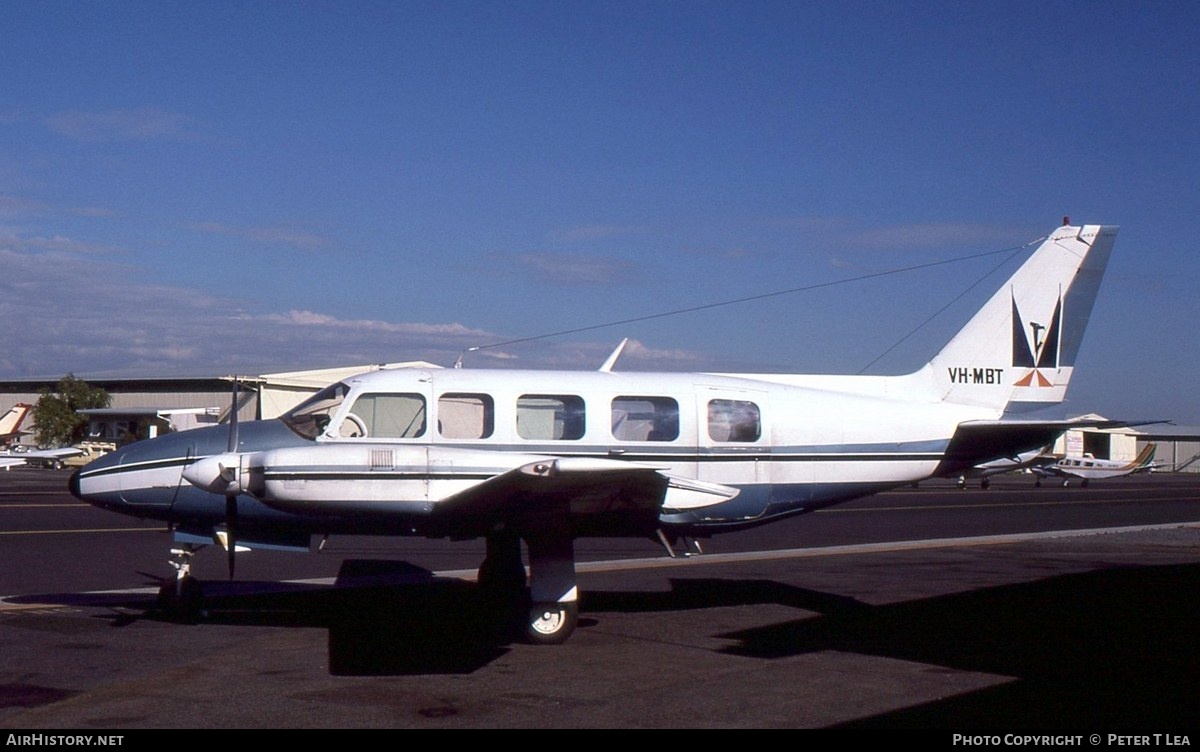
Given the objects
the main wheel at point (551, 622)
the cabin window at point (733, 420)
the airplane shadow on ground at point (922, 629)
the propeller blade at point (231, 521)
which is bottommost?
the airplane shadow on ground at point (922, 629)

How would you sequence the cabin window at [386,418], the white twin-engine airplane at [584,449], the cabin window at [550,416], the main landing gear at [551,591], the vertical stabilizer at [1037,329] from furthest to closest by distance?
the vertical stabilizer at [1037,329] < the cabin window at [550,416] < the cabin window at [386,418] < the main landing gear at [551,591] < the white twin-engine airplane at [584,449]

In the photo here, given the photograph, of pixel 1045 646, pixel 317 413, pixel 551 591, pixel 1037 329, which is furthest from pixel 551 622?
pixel 1037 329

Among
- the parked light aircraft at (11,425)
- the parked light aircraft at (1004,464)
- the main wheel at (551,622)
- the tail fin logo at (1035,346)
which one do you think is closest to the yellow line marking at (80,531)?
the main wheel at (551,622)

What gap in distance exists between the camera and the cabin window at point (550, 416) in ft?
38.3

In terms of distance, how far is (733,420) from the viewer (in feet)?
40.3

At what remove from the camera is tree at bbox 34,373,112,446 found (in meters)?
67.9

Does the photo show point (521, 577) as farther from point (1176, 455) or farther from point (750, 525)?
point (1176, 455)

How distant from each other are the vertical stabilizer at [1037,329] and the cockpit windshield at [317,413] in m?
7.42

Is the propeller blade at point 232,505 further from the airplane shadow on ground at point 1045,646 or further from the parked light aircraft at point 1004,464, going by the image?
the parked light aircraft at point 1004,464

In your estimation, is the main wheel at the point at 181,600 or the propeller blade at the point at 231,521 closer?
the propeller blade at the point at 231,521

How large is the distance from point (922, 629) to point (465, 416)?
17.9ft

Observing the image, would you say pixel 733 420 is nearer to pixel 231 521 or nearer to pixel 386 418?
pixel 386 418

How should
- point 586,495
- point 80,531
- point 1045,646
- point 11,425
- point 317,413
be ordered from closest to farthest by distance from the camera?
point 586,495 → point 1045,646 → point 317,413 → point 80,531 → point 11,425

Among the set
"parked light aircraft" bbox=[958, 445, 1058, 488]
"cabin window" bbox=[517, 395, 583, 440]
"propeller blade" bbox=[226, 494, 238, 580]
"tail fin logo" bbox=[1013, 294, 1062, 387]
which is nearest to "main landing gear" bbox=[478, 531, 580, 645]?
"cabin window" bbox=[517, 395, 583, 440]
